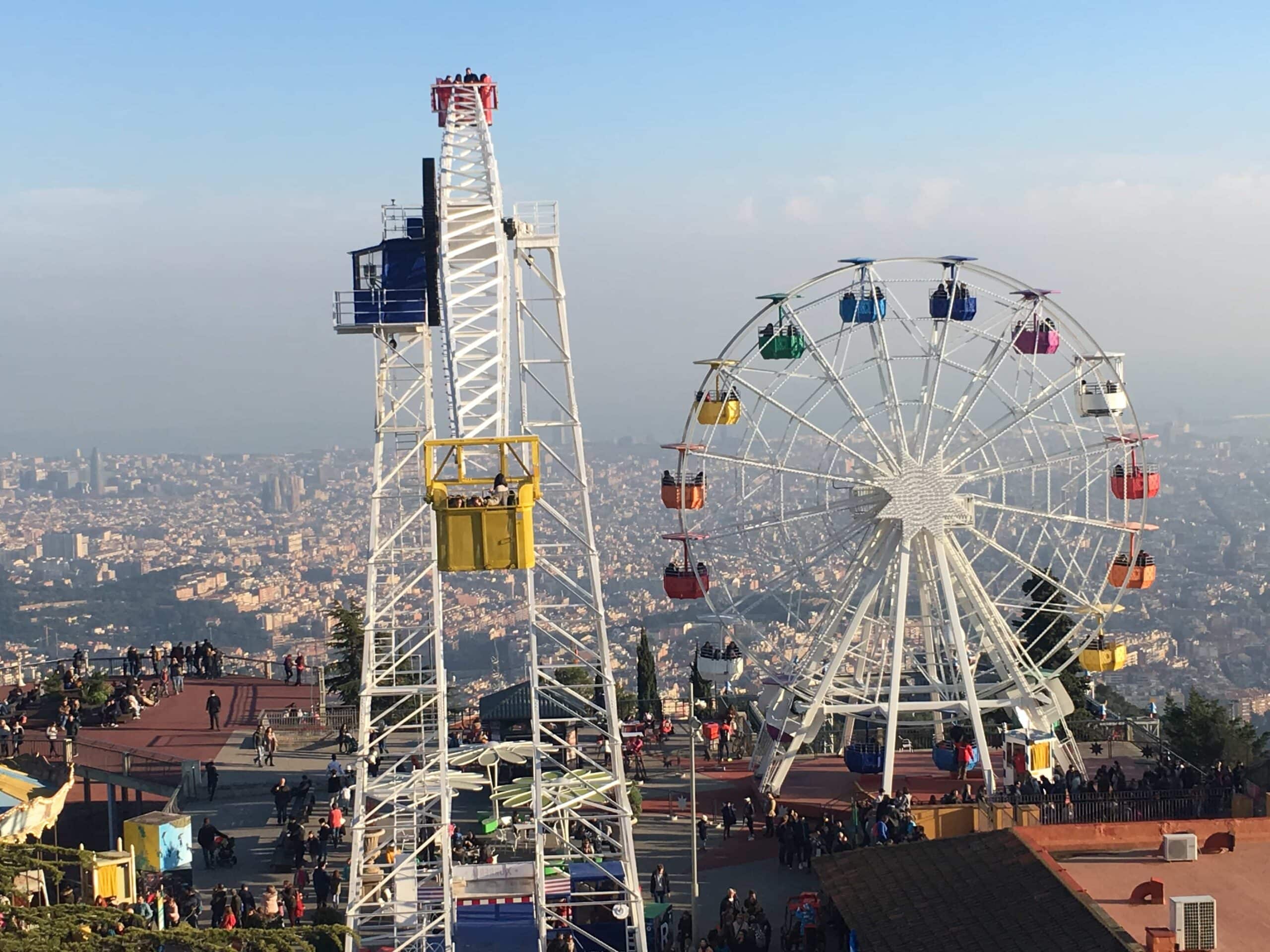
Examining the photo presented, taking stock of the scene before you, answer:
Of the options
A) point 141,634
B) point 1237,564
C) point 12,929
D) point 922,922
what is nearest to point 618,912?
point 922,922

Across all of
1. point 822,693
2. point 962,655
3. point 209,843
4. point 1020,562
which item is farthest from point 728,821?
point 209,843

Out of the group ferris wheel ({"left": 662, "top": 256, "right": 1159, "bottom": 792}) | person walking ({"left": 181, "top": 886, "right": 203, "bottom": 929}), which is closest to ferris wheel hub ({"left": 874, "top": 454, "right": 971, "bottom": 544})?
ferris wheel ({"left": 662, "top": 256, "right": 1159, "bottom": 792})

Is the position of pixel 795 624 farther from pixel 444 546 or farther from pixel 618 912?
pixel 444 546

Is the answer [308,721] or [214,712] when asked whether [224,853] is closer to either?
[214,712]

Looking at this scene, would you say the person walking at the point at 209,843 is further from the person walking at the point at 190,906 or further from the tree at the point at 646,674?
the tree at the point at 646,674

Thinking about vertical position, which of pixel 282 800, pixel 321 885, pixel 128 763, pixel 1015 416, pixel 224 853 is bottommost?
pixel 321 885

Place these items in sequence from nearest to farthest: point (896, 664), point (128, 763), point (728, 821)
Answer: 1. point (128, 763)
2. point (728, 821)
3. point (896, 664)
